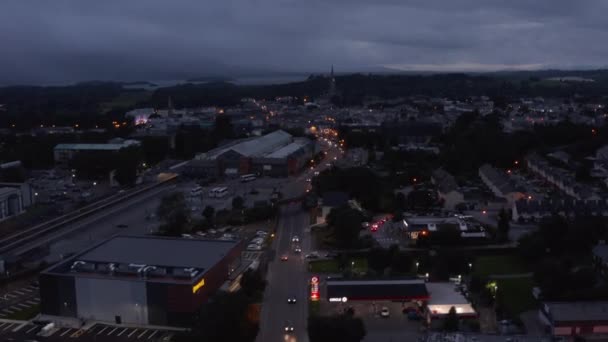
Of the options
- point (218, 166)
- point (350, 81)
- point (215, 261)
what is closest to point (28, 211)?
point (218, 166)

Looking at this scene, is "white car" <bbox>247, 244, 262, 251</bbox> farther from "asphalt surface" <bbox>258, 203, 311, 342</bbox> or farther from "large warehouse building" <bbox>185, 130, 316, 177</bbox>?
"large warehouse building" <bbox>185, 130, 316, 177</bbox>

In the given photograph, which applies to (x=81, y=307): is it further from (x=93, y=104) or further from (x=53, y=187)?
(x=93, y=104)

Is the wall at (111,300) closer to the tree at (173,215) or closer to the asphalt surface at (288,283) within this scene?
the asphalt surface at (288,283)

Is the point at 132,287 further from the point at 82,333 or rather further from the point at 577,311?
the point at 577,311

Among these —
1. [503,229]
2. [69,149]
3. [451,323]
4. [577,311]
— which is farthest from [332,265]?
[69,149]

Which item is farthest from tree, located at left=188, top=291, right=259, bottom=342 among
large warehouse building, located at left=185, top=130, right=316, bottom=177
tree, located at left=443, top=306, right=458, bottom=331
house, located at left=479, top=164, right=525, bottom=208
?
large warehouse building, located at left=185, top=130, right=316, bottom=177

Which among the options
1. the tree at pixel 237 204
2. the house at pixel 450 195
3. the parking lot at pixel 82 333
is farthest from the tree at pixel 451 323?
the tree at pixel 237 204
